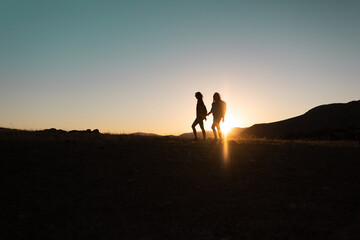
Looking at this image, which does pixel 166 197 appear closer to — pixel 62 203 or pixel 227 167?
pixel 62 203

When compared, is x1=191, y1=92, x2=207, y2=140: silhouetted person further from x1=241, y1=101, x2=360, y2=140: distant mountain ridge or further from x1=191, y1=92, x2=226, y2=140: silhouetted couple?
x1=241, y1=101, x2=360, y2=140: distant mountain ridge

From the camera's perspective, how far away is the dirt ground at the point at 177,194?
587 centimetres

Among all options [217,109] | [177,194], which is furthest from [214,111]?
[177,194]

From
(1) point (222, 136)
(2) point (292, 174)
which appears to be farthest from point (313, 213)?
(1) point (222, 136)

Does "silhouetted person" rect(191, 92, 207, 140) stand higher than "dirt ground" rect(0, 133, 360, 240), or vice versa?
"silhouetted person" rect(191, 92, 207, 140)

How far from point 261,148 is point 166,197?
644 centimetres

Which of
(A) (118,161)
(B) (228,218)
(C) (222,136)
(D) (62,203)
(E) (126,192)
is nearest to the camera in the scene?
(B) (228,218)

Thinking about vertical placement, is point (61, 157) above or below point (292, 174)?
above

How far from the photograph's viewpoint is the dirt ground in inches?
231

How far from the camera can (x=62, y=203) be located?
7.04 m

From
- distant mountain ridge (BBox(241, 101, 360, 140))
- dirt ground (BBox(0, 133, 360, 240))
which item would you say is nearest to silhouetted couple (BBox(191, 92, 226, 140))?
dirt ground (BBox(0, 133, 360, 240))

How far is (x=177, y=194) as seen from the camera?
7.54 m

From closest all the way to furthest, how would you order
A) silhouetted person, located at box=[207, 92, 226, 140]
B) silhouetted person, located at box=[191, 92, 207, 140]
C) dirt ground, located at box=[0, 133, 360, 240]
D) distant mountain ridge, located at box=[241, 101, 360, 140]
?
1. dirt ground, located at box=[0, 133, 360, 240]
2. silhouetted person, located at box=[207, 92, 226, 140]
3. silhouetted person, located at box=[191, 92, 207, 140]
4. distant mountain ridge, located at box=[241, 101, 360, 140]

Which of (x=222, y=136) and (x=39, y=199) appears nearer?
(x=39, y=199)
